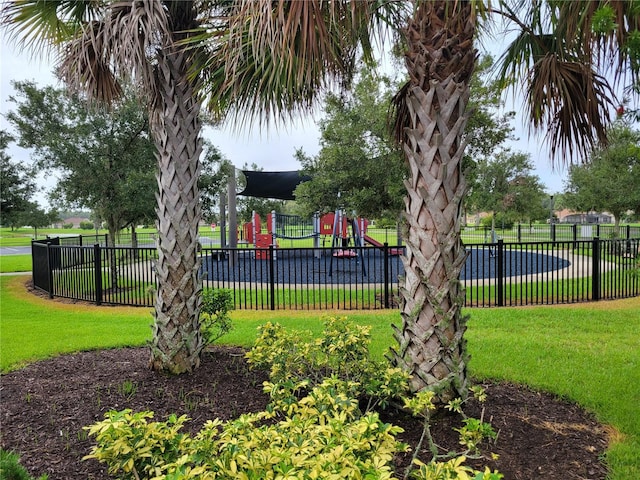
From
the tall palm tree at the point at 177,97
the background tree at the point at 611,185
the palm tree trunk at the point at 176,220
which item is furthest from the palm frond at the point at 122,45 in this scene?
the background tree at the point at 611,185

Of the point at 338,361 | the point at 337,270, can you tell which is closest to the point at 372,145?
the point at 337,270

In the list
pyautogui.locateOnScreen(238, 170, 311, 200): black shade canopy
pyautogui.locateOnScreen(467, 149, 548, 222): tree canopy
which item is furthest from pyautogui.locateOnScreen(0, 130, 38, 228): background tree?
pyautogui.locateOnScreen(467, 149, 548, 222): tree canopy

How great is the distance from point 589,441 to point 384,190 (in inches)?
267

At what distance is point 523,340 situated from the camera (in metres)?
6.02

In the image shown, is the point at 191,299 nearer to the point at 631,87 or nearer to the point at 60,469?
the point at 60,469

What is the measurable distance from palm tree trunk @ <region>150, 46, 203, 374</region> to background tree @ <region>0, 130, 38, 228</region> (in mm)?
9925

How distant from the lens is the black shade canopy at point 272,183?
Answer: 18562 millimetres

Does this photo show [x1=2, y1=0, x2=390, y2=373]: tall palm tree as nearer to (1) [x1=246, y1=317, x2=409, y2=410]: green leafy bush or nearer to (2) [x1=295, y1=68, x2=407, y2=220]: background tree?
(1) [x1=246, y1=317, x2=409, y2=410]: green leafy bush

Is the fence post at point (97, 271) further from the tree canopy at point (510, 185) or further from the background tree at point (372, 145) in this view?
the tree canopy at point (510, 185)

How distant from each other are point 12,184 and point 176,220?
10.5 meters

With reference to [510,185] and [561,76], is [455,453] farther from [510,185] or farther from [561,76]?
[510,185]

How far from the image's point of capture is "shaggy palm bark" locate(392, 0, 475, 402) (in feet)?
10.4

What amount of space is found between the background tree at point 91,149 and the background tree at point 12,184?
75cm

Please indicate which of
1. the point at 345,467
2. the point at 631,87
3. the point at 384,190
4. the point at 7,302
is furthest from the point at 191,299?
the point at 7,302
